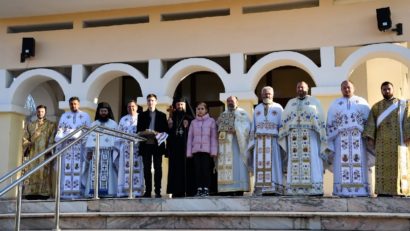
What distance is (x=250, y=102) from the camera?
1198cm

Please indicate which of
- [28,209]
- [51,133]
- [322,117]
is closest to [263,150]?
[322,117]

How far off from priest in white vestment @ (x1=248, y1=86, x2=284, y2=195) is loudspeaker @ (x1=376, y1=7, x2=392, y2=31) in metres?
3.31

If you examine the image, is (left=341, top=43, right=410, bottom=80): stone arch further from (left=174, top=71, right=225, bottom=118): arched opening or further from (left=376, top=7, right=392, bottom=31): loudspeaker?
(left=174, top=71, right=225, bottom=118): arched opening

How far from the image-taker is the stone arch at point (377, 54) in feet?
37.1

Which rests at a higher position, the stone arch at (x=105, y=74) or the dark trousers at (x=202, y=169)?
the stone arch at (x=105, y=74)

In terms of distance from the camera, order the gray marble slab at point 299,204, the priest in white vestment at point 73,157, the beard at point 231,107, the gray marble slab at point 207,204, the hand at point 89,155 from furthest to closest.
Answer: the priest in white vestment at point 73,157 < the hand at point 89,155 < the beard at point 231,107 < the gray marble slab at point 207,204 < the gray marble slab at point 299,204

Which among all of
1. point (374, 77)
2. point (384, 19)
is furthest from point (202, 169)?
point (374, 77)

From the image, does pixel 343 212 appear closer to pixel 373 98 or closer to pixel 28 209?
pixel 28 209

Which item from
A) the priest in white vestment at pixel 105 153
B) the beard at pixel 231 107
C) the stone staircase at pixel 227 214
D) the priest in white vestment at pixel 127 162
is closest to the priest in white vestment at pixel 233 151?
A: the beard at pixel 231 107

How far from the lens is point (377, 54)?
11508mm

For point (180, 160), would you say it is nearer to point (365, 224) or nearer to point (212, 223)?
point (212, 223)

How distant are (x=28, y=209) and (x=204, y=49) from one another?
17.3 ft

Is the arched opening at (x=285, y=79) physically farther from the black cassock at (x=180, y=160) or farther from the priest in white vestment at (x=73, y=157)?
the priest in white vestment at (x=73, y=157)

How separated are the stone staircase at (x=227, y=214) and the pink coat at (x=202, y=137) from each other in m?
1.29
